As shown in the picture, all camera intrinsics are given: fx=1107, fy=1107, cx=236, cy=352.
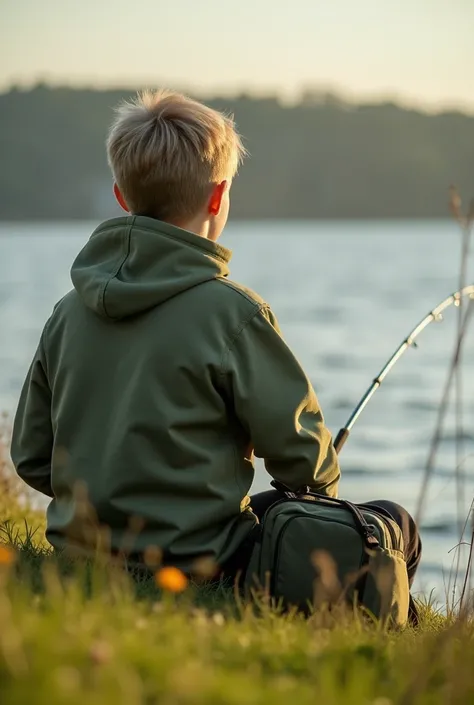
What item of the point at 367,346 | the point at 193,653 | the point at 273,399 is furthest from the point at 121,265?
the point at 367,346

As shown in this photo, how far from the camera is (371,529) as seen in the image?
298cm

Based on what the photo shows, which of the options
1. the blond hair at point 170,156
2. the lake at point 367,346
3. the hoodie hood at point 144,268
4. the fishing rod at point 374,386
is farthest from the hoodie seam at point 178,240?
the fishing rod at point 374,386

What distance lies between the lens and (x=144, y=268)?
307cm

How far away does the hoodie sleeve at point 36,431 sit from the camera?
3.37 m

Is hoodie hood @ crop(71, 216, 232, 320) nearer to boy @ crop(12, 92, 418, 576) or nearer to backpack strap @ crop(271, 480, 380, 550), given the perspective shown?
boy @ crop(12, 92, 418, 576)

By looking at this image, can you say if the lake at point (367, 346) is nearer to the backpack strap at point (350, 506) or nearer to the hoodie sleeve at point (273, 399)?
the hoodie sleeve at point (273, 399)

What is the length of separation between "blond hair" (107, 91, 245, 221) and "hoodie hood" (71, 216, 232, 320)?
0.12 metres

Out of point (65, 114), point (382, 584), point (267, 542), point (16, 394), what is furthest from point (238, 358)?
point (65, 114)

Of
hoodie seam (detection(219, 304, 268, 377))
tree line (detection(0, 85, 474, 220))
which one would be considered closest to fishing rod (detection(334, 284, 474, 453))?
hoodie seam (detection(219, 304, 268, 377))

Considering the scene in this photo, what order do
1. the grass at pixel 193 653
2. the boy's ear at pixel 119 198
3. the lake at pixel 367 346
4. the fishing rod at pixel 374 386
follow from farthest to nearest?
1. the lake at pixel 367 346
2. the fishing rod at pixel 374 386
3. the boy's ear at pixel 119 198
4. the grass at pixel 193 653

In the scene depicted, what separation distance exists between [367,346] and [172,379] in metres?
20.5

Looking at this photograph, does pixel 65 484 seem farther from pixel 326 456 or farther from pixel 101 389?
pixel 326 456

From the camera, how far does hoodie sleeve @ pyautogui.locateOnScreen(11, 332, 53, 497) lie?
133 inches

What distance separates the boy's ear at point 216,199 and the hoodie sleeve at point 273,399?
353 millimetres
